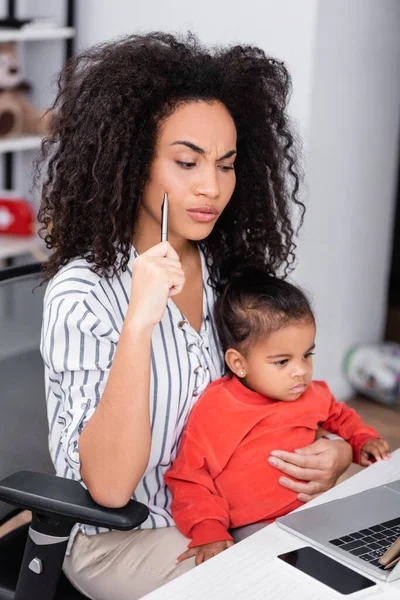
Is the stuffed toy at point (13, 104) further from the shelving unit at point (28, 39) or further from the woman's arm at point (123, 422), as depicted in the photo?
the woman's arm at point (123, 422)

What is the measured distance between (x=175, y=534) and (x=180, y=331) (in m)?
0.33

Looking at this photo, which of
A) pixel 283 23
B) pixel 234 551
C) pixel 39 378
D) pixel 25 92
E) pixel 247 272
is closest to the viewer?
pixel 234 551

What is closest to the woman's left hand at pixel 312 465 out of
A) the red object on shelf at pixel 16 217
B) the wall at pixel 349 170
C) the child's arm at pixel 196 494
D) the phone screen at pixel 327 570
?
the child's arm at pixel 196 494

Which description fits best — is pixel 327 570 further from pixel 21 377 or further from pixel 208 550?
pixel 21 377

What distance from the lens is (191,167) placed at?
4.93 feet

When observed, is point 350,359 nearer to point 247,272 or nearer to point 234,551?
point 247,272

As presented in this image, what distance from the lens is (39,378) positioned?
1609mm

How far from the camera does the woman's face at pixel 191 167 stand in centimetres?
150

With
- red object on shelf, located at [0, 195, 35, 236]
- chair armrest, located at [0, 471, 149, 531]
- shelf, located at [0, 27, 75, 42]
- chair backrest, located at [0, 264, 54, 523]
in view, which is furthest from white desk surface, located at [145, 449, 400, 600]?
shelf, located at [0, 27, 75, 42]

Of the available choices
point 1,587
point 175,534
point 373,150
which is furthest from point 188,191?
point 373,150

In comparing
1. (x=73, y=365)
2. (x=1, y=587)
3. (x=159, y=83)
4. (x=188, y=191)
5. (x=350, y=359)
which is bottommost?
(x=350, y=359)

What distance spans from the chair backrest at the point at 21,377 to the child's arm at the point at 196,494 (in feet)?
0.81

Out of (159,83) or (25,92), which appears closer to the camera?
(159,83)

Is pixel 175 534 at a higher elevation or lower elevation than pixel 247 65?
lower
